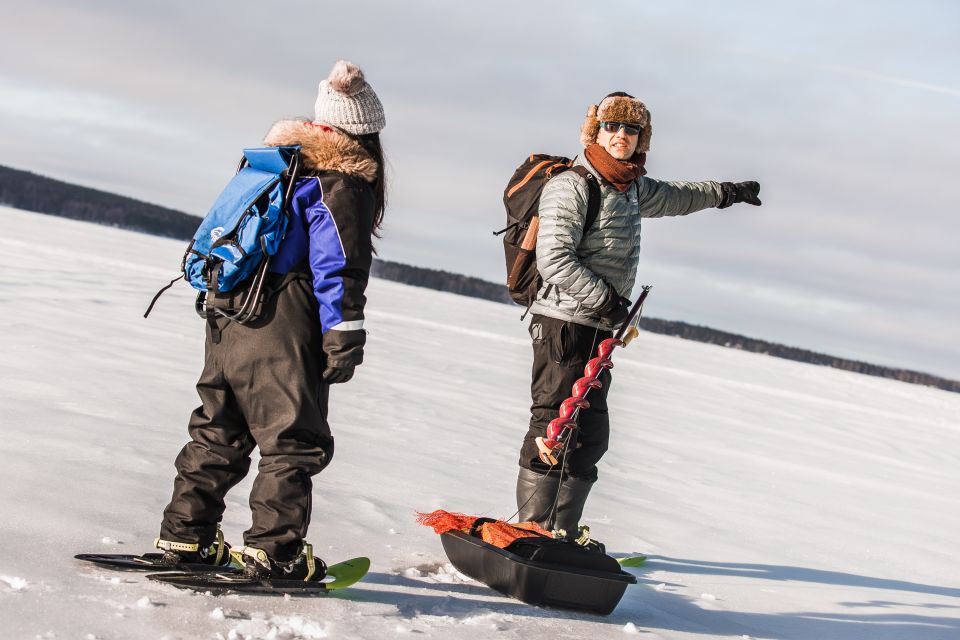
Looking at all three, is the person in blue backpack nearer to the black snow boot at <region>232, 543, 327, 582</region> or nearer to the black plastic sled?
the black snow boot at <region>232, 543, 327, 582</region>

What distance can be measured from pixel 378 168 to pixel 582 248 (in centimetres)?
96

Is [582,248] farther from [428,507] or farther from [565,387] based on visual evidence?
[428,507]

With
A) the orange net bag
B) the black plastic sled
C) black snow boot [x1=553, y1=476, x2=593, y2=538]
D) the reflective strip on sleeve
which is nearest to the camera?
the reflective strip on sleeve

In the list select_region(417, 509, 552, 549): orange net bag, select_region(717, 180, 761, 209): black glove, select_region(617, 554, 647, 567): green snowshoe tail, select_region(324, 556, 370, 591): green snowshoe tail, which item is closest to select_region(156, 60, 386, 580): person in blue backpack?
select_region(324, 556, 370, 591): green snowshoe tail

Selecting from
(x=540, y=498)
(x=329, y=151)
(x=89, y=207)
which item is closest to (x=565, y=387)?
(x=540, y=498)

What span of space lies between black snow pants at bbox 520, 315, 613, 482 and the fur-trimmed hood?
3.51 ft

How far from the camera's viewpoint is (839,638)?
340 centimetres

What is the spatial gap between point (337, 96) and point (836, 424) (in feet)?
39.8

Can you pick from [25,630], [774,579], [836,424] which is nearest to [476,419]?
[774,579]

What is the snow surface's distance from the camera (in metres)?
2.58

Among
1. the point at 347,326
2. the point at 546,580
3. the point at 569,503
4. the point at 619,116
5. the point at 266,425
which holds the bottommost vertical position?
the point at 546,580

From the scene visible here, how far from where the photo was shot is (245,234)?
2.61m

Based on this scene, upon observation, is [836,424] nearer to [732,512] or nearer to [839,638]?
[732,512]

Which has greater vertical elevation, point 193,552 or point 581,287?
point 581,287
